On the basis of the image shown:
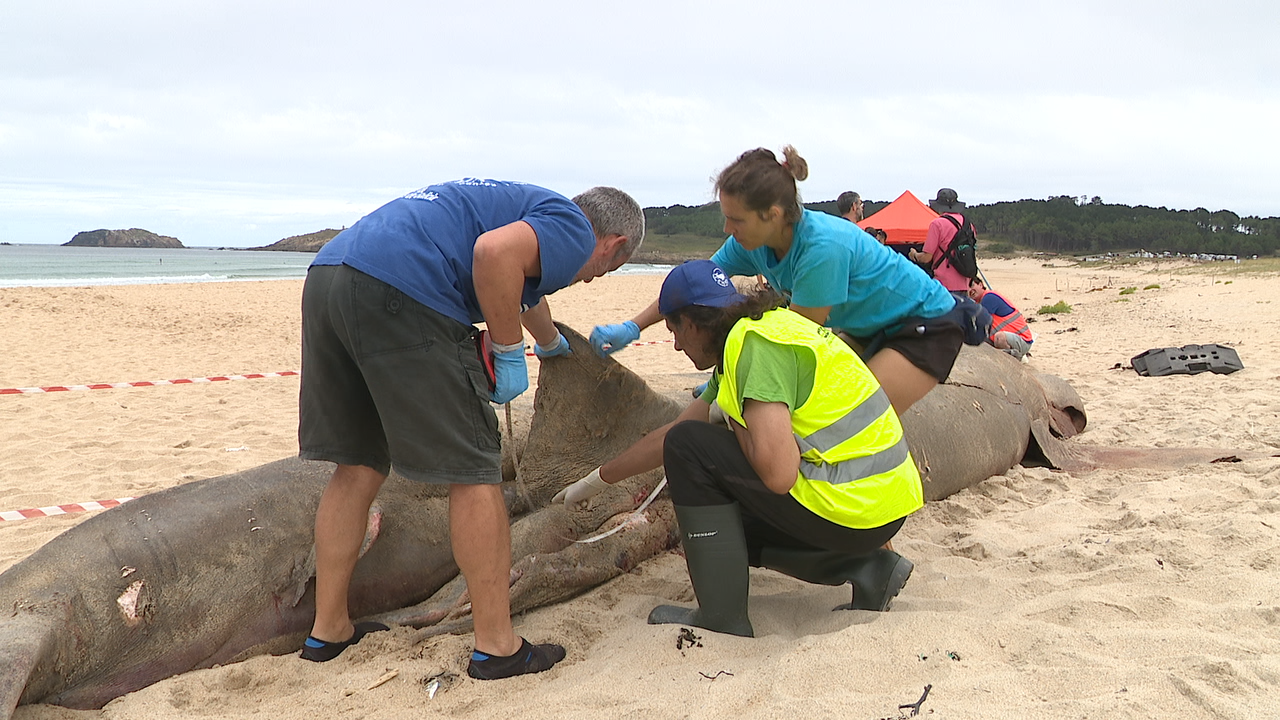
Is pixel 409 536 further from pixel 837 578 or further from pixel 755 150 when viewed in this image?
pixel 755 150

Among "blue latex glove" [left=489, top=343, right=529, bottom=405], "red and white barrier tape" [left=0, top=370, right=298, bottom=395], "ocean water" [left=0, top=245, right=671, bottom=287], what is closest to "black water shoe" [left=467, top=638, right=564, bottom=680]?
"blue latex glove" [left=489, top=343, right=529, bottom=405]

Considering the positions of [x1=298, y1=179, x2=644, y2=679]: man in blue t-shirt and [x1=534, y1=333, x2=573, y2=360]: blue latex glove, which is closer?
[x1=298, y1=179, x2=644, y2=679]: man in blue t-shirt

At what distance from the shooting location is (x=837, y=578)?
3107 mm

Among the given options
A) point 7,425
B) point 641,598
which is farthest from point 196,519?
point 7,425

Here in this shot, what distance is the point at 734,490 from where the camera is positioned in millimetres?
2902

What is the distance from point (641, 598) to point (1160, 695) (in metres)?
1.82

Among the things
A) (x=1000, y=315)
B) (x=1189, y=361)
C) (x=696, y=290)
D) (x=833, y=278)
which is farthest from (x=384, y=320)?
(x=1189, y=361)

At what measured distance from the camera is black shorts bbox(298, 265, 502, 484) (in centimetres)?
272

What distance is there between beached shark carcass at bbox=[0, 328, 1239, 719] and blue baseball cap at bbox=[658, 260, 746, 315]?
39.2 inches

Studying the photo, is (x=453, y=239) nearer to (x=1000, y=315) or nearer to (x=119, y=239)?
(x=1000, y=315)

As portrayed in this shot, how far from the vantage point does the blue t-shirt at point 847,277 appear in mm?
3377

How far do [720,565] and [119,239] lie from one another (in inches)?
5566

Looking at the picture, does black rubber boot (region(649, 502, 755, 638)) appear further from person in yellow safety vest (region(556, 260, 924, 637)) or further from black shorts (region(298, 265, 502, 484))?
black shorts (region(298, 265, 502, 484))

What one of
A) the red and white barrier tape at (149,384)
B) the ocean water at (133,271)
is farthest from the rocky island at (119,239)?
the red and white barrier tape at (149,384)
